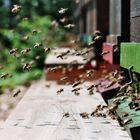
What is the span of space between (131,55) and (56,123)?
90 centimetres

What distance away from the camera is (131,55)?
15.3 ft

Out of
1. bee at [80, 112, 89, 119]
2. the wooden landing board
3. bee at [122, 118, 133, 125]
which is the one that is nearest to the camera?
the wooden landing board

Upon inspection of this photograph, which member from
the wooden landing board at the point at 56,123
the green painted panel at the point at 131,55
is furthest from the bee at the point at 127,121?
the green painted panel at the point at 131,55

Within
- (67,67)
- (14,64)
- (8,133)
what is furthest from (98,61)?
(14,64)

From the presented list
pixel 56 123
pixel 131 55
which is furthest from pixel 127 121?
pixel 131 55

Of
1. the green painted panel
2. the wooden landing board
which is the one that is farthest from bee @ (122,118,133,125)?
the green painted panel

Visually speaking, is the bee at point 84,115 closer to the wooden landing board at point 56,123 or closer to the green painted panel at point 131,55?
the wooden landing board at point 56,123

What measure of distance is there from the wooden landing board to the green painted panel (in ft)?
1.66

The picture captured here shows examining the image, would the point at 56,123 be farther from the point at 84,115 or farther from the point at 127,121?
the point at 127,121

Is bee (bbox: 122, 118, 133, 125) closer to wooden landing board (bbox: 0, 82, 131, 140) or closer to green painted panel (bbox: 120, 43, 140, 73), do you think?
wooden landing board (bbox: 0, 82, 131, 140)

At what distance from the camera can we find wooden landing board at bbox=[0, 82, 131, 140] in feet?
12.4

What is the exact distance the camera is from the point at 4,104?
12.1 m

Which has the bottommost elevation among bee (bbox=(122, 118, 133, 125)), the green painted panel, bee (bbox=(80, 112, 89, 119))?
bee (bbox=(80, 112, 89, 119))

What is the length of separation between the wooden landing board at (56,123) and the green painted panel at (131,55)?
505 millimetres
